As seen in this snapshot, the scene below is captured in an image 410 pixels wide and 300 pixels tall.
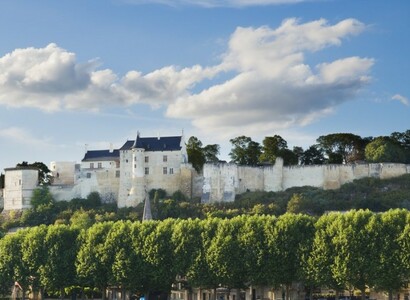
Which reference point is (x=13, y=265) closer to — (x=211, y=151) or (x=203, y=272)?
(x=203, y=272)

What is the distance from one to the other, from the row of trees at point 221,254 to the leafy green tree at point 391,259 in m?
0.07

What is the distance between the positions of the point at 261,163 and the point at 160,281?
4804cm

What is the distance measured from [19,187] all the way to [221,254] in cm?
5445

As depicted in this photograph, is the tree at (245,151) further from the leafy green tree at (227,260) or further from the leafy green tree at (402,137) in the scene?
the leafy green tree at (227,260)

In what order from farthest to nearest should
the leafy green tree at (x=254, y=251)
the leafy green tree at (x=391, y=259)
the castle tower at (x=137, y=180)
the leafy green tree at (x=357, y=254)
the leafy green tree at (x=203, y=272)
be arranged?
the castle tower at (x=137, y=180)
the leafy green tree at (x=203, y=272)
the leafy green tree at (x=254, y=251)
the leafy green tree at (x=357, y=254)
the leafy green tree at (x=391, y=259)

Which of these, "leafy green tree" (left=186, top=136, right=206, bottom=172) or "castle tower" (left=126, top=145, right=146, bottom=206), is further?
"leafy green tree" (left=186, top=136, right=206, bottom=172)

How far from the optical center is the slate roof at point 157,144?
113m

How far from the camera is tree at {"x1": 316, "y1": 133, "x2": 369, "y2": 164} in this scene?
124 meters

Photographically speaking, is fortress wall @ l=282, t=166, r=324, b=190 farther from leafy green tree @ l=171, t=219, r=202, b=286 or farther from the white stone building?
leafy green tree @ l=171, t=219, r=202, b=286

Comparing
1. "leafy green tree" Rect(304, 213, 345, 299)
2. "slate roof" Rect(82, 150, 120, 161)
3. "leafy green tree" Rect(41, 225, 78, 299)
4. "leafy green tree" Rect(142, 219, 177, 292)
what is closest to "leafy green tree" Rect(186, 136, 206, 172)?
"slate roof" Rect(82, 150, 120, 161)

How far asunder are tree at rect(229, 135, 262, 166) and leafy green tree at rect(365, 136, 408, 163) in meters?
15.9

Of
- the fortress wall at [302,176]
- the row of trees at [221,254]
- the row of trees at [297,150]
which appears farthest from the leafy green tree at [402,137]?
the row of trees at [221,254]

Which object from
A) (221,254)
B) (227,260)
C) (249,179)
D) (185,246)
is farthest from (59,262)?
(249,179)

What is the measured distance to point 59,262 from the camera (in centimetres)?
7525
